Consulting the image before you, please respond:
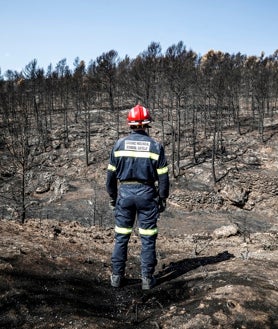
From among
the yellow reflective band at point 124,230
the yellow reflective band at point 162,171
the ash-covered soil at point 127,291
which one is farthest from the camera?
the yellow reflective band at point 124,230

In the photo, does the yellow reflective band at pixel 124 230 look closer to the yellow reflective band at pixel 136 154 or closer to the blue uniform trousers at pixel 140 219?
the blue uniform trousers at pixel 140 219

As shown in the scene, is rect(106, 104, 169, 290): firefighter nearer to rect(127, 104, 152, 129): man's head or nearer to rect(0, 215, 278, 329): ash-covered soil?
rect(127, 104, 152, 129): man's head

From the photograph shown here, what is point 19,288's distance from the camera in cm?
343

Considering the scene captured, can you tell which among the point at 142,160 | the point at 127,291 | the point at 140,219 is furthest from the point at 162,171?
the point at 127,291

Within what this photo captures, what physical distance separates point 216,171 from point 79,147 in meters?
15.1

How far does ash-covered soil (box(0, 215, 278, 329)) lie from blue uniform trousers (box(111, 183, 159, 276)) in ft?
1.15

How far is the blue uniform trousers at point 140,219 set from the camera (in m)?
4.12

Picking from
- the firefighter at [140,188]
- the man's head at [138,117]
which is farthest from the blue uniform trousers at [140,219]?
the man's head at [138,117]

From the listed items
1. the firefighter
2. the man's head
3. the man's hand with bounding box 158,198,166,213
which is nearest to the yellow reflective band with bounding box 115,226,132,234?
the firefighter

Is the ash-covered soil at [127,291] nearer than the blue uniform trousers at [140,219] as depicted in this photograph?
Yes

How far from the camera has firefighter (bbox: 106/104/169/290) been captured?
4.12m

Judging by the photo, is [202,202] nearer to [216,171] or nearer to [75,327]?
[216,171]

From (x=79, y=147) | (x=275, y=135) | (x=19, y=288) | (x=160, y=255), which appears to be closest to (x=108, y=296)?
(x=19, y=288)

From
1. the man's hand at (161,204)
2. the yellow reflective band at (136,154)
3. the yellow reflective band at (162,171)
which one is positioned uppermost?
the yellow reflective band at (136,154)
